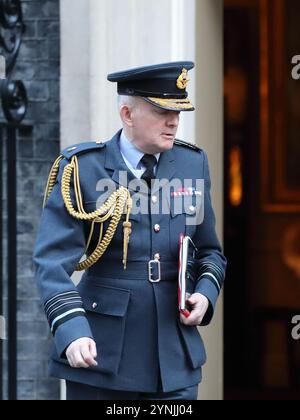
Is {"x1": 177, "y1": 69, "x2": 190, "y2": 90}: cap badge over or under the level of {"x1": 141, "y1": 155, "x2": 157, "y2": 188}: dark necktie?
over

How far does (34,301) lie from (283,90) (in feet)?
11.4

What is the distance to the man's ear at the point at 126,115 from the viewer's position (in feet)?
14.0

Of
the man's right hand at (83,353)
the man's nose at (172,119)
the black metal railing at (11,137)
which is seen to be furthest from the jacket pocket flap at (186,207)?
the black metal railing at (11,137)

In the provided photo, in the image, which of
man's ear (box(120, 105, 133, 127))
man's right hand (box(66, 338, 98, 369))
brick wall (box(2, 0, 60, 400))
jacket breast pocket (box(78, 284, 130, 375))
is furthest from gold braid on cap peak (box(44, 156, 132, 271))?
brick wall (box(2, 0, 60, 400))

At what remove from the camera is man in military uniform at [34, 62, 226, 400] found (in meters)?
4.21

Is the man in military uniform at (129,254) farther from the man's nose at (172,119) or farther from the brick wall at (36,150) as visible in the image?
the brick wall at (36,150)

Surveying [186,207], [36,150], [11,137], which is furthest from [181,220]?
[36,150]

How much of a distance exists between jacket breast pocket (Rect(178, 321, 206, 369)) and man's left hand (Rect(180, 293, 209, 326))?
0.08 metres

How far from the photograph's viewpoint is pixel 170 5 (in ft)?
18.2

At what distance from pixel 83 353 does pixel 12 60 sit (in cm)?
221

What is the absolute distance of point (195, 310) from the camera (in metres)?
4.22

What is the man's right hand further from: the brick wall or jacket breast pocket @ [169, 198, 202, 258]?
the brick wall
